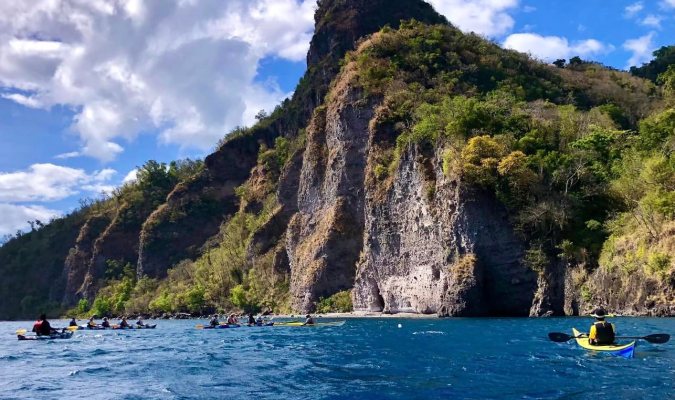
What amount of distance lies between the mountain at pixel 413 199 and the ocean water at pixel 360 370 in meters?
15.5

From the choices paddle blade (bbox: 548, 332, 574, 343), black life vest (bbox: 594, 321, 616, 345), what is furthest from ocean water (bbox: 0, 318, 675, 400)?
black life vest (bbox: 594, 321, 616, 345)

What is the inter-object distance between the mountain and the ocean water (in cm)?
1545

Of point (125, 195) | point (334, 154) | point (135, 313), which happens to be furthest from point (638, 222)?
point (125, 195)

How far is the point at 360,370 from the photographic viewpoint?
1973 cm

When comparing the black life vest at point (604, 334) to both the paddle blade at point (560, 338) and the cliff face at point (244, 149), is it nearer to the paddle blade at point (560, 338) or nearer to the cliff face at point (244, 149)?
the paddle blade at point (560, 338)

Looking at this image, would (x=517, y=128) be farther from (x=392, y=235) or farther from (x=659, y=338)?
(x=659, y=338)

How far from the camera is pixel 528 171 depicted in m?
48.9

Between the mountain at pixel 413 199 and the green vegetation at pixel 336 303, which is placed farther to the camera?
the green vegetation at pixel 336 303

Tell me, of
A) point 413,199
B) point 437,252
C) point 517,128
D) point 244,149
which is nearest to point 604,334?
point 437,252

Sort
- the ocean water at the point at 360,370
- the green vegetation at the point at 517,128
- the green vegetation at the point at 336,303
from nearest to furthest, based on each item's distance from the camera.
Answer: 1. the ocean water at the point at 360,370
2. the green vegetation at the point at 517,128
3. the green vegetation at the point at 336,303

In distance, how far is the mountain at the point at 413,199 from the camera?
46.9 meters

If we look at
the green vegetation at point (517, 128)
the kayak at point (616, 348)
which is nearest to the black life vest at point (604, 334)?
the kayak at point (616, 348)

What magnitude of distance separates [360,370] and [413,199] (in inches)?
1599

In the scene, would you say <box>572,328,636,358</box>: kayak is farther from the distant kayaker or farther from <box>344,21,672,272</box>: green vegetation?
the distant kayaker
